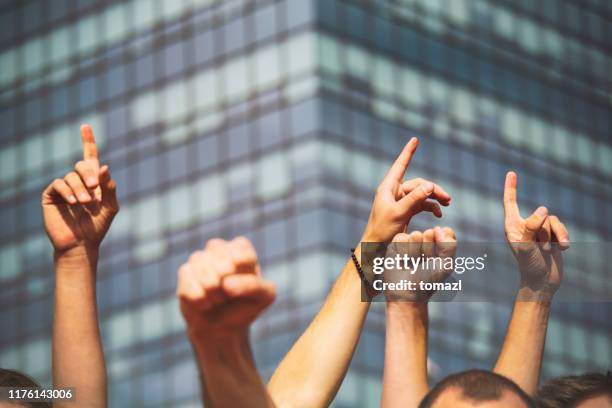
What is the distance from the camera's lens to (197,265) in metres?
4.26

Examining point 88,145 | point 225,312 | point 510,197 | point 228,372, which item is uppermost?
point 88,145

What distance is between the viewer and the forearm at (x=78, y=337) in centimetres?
548

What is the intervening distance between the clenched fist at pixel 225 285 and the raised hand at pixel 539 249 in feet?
6.28

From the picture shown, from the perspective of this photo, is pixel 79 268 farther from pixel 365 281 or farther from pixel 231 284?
pixel 231 284

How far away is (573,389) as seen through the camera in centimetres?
589

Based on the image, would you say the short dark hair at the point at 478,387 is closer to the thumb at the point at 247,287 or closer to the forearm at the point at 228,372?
the forearm at the point at 228,372

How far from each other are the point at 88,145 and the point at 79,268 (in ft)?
1.65

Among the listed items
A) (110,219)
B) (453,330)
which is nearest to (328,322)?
(110,219)

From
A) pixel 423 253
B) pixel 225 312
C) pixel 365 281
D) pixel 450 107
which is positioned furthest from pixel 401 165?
pixel 450 107

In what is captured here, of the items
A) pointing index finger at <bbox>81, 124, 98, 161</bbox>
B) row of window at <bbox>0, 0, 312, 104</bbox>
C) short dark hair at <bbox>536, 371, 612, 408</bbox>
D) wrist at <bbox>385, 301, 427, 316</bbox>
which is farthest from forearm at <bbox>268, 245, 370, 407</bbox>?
row of window at <bbox>0, 0, 312, 104</bbox>

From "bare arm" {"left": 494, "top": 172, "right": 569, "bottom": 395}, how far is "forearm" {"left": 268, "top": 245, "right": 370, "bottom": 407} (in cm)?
60

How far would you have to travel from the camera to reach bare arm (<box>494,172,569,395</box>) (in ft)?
19.9

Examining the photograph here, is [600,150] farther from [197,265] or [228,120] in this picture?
[197,265]

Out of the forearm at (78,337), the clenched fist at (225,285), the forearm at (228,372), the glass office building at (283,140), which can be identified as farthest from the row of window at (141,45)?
the clenched fist at (225,285)
